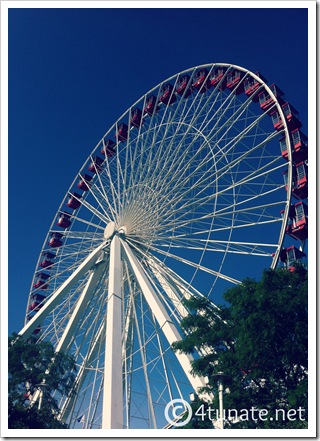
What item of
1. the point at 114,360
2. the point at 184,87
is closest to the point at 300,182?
the point at 114,360

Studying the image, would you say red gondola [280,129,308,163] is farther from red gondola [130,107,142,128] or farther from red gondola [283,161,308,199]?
red gondola [130,107,142,128]

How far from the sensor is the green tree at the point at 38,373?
72.8 feet

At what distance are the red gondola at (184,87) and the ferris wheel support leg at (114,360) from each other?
1121 cm

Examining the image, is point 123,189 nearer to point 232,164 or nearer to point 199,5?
point 232,164

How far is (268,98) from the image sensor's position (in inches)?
968

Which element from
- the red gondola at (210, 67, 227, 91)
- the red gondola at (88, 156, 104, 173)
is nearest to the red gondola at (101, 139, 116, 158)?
the red gondola at (88, 156, 104, 173)

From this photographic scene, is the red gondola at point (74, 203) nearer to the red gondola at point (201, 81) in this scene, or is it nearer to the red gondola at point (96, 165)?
the red gondola at point (96, 165)

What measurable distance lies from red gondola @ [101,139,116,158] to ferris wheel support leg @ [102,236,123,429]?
38.6 feet

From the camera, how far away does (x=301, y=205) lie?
20.8 m

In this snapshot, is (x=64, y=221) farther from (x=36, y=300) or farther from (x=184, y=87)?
(x=184, y=87)

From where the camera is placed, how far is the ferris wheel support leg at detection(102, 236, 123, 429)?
634 inches

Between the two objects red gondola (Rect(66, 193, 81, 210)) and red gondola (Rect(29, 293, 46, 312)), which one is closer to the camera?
red gondola (Rect(29, 293, 46, 312))

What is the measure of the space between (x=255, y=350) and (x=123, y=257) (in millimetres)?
10967

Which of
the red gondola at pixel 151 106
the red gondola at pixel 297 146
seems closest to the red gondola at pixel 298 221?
the red gondola at pixel 297 146
